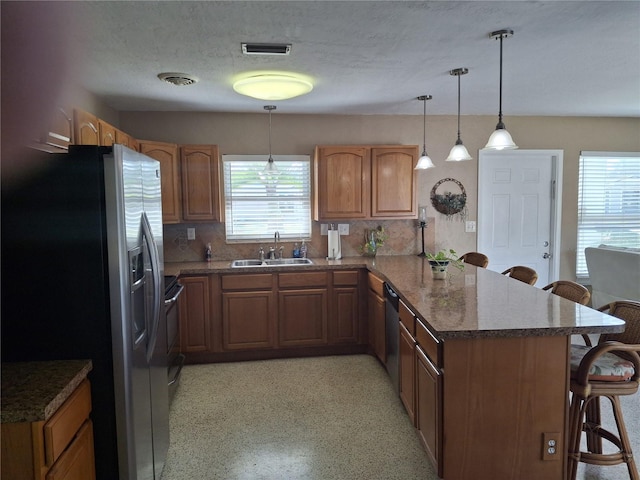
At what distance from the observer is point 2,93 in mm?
876

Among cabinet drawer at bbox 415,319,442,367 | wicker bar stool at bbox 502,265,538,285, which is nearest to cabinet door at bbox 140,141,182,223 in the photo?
cabinet drawer at bbox 415,319,442,367

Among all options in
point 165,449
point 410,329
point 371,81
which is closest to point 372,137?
point 371,81

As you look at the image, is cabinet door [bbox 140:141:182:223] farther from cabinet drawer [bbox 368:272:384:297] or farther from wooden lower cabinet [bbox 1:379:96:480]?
wooden lower cabinet [bbox 1:379:96:480]

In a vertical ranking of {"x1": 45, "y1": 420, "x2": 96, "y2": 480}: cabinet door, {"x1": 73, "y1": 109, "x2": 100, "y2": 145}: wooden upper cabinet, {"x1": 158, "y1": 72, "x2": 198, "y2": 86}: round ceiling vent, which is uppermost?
{"x1": 158, "y1": 72, "x2": 198, "y2": 86}: round ceiling vent

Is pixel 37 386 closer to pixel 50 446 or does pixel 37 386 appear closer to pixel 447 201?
pixel 50 446

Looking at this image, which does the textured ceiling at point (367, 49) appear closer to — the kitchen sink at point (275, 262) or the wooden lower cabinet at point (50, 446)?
the kitchen sink at point (275, 262)

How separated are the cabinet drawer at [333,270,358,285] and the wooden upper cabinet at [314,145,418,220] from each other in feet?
1.92

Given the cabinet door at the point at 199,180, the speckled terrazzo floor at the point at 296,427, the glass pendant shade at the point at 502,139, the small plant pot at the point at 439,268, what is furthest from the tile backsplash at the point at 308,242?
the glass pendant shade at the point at 502,139

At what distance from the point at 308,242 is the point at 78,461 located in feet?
10.4

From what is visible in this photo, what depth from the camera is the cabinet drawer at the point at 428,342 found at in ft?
6.56

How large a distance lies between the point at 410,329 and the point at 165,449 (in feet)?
5.16

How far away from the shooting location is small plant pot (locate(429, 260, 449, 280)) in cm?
302

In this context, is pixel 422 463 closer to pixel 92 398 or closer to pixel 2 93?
pixel 92 398

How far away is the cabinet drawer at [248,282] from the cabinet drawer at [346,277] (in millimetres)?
623
